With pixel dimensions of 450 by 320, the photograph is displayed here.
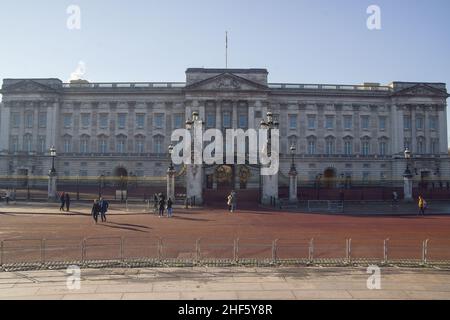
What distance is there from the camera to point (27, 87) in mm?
69125

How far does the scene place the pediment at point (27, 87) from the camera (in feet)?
225

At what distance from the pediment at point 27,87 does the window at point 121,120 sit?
12078 millimetres

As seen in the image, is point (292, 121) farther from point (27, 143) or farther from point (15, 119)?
point (15, 119)

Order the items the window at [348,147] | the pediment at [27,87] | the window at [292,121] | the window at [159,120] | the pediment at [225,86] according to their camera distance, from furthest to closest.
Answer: the window at [348,147] → the window at [292,121] → the window at [159,120] → the pediment at [27,87] → the pediment at [225,86]

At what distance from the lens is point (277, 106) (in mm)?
70125

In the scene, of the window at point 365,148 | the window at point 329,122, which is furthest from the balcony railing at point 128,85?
the window at point 365,148

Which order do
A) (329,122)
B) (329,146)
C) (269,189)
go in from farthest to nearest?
(329,122) → (329,146) → (269,189)

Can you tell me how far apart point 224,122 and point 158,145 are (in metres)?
12.4

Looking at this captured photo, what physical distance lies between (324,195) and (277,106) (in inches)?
997

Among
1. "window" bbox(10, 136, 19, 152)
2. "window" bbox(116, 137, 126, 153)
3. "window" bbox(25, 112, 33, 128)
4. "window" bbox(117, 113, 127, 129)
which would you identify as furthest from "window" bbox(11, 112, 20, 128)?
"window" bbox(116, 137, 126, 153)

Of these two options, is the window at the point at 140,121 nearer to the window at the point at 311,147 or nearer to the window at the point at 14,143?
the window at the point at 14,143

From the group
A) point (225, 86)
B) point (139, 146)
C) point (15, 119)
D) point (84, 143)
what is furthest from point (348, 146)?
point (15, 119)
